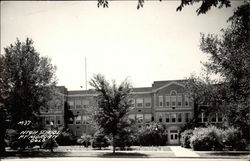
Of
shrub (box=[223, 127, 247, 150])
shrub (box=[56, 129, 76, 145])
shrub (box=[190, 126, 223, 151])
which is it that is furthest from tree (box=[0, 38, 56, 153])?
shrub (box=[223, 127, 247, 150])

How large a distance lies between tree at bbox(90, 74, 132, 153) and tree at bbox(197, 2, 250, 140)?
9273 millimetres

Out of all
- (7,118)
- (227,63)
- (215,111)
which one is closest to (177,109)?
(215,111)

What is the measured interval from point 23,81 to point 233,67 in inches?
890

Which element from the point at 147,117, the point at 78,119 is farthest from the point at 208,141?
the point at 78,119

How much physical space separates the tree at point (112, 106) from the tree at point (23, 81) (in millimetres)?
7294

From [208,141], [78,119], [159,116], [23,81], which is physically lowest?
[208,141]

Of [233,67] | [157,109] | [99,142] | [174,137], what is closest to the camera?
[233,67]

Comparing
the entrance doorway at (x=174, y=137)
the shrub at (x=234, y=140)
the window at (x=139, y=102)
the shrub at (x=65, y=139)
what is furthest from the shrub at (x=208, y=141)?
the shrub at (x=65, y=139)

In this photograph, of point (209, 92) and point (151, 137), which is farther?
point (151, 137)

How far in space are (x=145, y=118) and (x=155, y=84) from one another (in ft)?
22.5

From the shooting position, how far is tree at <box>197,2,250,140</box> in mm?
22297

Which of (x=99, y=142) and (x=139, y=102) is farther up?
(x=139, y=102)

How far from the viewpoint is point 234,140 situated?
113ft

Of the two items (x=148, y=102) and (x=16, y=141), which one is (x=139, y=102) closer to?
(x=148, y=102)
